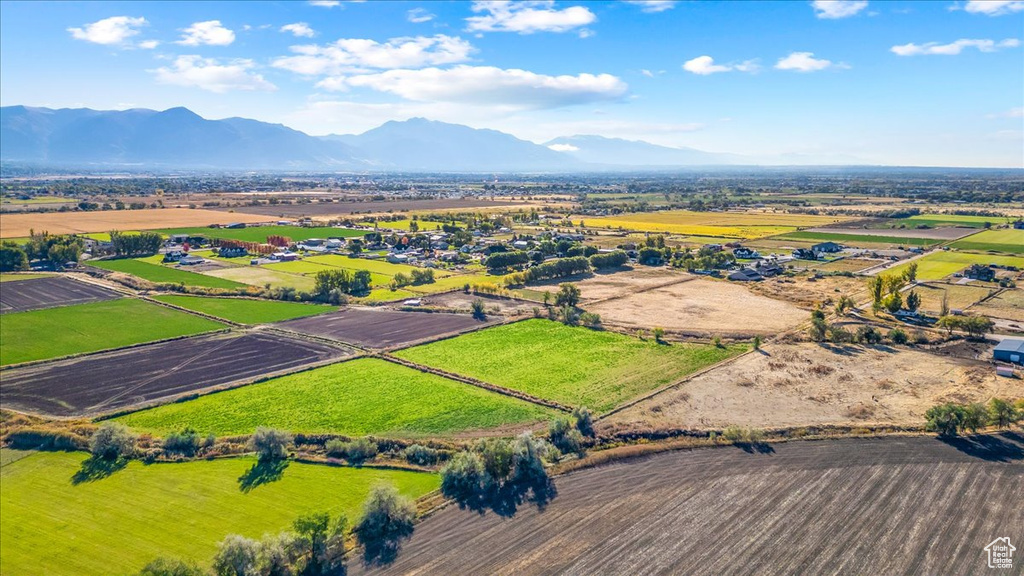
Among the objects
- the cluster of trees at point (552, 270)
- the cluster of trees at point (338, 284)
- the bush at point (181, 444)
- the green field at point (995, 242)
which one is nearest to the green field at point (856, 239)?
the green field at point (995, 242)

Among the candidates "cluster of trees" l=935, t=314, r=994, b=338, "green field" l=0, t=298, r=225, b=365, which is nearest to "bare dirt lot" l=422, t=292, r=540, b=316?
"green field" l=0, t=298, r=225, b=365

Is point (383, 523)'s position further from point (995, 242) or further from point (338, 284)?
point (995, 242)

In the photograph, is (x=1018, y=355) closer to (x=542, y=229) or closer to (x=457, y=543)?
(x=457, y=543)

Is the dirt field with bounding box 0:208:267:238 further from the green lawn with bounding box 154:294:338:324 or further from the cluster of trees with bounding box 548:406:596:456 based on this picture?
the cluster of trees with bounding box 548:406:596:456

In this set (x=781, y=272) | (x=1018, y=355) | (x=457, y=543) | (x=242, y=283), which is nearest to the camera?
(x=457, y=543)

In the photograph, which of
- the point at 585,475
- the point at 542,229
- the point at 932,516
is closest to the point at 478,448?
the point at 585,475

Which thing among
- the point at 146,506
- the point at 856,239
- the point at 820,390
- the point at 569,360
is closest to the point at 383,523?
the point at 146,506
